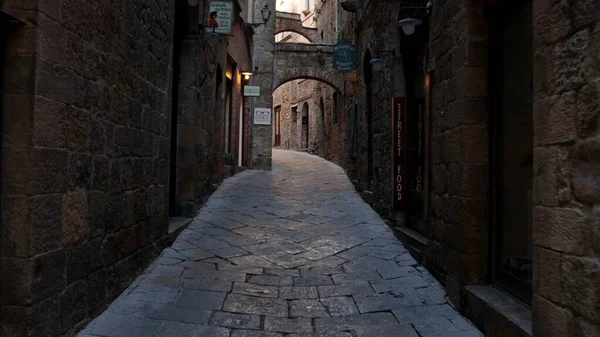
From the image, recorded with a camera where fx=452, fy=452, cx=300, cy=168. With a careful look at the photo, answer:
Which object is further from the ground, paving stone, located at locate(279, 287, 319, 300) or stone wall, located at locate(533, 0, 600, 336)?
stone wall, located at locate(533, 0, 600, 336)

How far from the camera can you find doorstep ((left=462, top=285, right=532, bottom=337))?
265 centimetres

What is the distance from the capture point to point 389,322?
3.34m

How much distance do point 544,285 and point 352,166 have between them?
8.12 m

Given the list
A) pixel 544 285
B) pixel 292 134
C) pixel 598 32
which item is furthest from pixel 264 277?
pixel 292 134

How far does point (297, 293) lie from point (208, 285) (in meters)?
0.79

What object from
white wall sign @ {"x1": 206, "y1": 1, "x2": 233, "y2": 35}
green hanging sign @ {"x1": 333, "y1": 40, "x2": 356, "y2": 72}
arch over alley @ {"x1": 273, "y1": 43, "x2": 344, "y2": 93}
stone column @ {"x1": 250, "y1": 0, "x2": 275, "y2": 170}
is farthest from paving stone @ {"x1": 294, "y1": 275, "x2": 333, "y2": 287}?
arch over alley @ {"x1": 273, "y1": 43, "x2": 344, "y2": 93}

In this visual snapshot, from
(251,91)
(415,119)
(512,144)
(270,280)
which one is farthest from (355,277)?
(251,91)

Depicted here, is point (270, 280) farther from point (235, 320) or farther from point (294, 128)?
point (294, 128)

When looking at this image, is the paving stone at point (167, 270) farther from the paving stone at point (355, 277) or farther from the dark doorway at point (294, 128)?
the dark doorway at point (294, 128)

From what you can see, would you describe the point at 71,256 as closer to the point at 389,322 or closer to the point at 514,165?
the point at 389,322

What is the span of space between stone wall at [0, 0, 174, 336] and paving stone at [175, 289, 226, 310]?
51 centimetres

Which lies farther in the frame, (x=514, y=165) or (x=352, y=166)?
(x=352, y=166)

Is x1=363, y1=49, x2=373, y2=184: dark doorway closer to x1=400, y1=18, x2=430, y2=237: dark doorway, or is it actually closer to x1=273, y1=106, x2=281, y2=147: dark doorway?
x1=400, y1=18, x2=430, y2=237: dark doorway

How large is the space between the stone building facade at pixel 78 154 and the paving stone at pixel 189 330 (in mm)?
529
